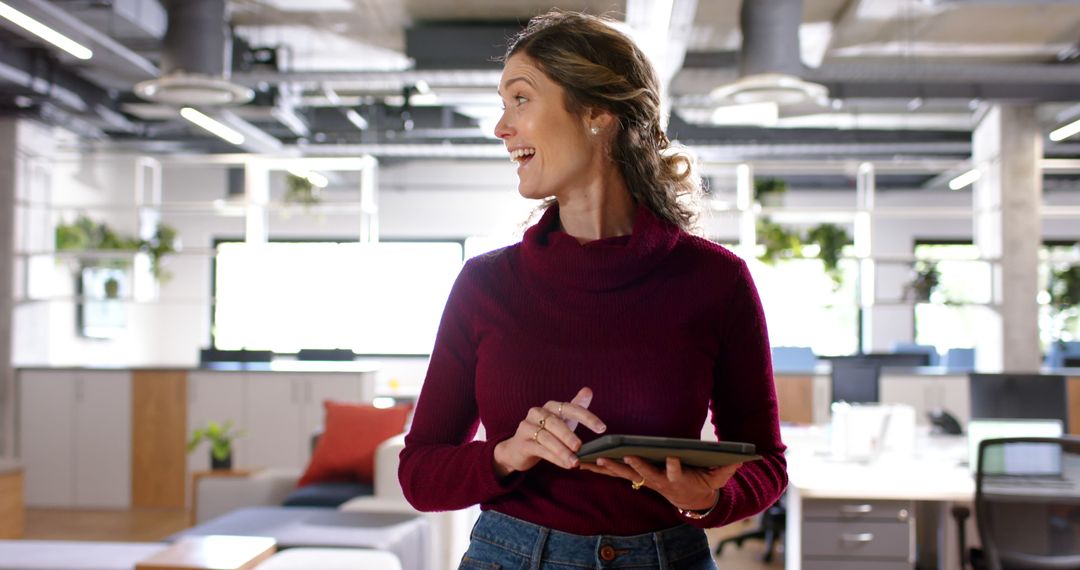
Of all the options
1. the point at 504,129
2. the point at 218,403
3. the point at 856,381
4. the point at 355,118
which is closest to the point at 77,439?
the point at 218,403

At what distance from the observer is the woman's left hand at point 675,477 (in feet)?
3.85

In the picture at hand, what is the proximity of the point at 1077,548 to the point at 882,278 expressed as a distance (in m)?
10.9

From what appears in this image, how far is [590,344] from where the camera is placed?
134cm

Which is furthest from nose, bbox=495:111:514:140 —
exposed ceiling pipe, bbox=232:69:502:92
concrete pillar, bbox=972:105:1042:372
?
concrete pillar, bbox=972:105:1042:372

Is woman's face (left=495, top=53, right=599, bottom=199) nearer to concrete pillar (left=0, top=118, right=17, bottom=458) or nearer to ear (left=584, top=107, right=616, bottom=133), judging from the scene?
ear (left=584, top=107, right=616, bottom=133)

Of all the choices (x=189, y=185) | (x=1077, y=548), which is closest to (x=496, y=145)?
(x=189, y=185)

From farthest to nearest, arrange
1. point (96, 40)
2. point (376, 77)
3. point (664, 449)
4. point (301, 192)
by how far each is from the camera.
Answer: point (301, 192) → point (376, 77) → point (96, 40) → point (664, 449)

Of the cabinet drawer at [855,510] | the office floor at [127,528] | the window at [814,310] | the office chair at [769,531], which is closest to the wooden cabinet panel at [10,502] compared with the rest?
the office floor at [127,528]

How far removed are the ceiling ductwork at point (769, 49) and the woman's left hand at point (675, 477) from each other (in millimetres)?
6233

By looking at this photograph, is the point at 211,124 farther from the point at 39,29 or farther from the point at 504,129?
the point at 504,129

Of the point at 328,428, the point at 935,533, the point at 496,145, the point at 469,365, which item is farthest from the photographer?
the point at 496,145

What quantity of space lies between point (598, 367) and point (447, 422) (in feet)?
0.74

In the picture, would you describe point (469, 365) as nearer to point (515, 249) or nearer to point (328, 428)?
point (515, 249)

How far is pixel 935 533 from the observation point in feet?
19.0
